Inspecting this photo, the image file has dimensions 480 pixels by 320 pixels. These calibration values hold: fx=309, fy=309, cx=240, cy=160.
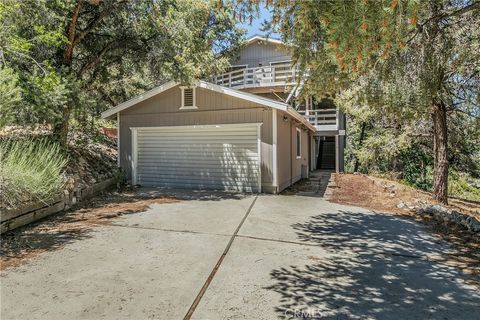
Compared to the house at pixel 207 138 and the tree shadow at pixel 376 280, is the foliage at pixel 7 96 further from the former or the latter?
the house at pixel 207 138

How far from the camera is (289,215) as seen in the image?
7113 mm

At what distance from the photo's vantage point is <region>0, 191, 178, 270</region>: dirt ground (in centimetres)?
468

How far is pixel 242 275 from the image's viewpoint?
3.92m

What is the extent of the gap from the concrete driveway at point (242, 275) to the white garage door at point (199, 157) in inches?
155

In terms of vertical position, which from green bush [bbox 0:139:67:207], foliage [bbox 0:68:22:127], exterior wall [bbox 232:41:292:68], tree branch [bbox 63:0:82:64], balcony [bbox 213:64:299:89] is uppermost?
exterior wall [bbox 232:41:292:68]

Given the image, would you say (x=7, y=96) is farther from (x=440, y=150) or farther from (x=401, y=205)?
(x=440, y=150)

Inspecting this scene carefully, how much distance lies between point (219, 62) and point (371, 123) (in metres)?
9.27

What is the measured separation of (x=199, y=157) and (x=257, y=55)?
11754mm

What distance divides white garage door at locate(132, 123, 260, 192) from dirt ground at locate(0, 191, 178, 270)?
204 cm

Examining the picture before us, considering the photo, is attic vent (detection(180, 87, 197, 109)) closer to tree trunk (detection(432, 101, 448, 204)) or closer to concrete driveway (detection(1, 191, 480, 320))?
concrete driveway (detection(1, 191, 480, 320))

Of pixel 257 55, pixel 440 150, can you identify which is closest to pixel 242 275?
pixel 440 150

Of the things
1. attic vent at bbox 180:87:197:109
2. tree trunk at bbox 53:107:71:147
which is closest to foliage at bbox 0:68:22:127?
tree trunk at bbox 53:107:71:147

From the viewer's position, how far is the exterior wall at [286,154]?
10.2 metres

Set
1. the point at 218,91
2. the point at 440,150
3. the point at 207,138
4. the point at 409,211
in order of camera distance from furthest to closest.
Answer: the point at 207,138, the point at 218,91, the point at 440,150, the point at 409,211
